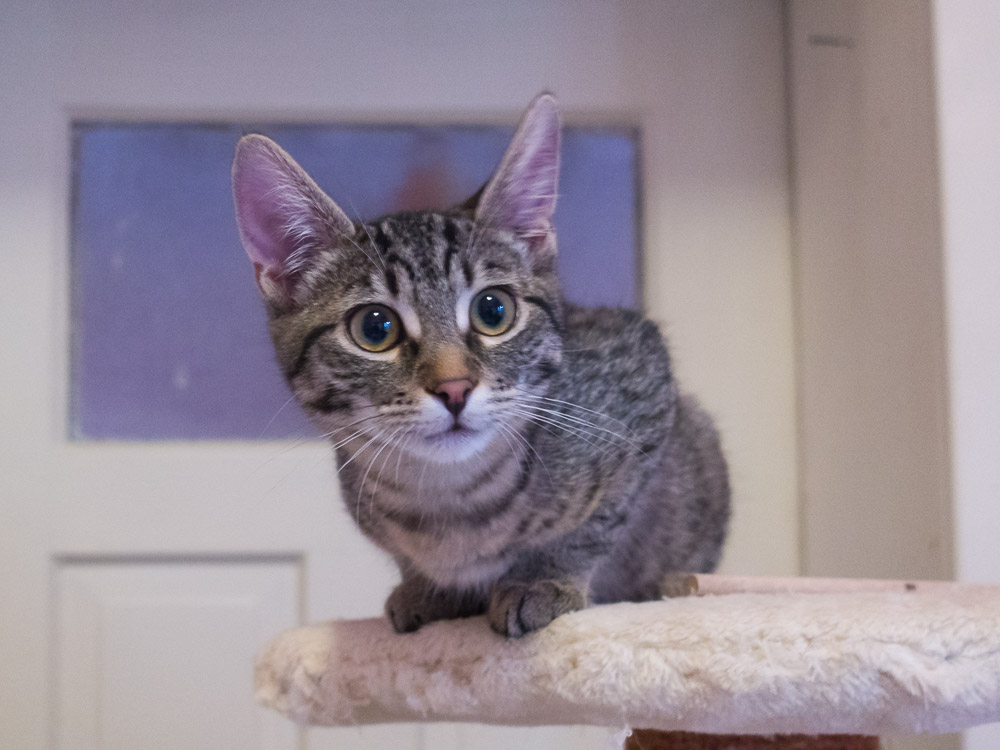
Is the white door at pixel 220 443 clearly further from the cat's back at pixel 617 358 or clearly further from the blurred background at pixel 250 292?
the cat's back at pixel 617 358

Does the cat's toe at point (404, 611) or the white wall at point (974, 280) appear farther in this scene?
the white wall at point (974, 280)

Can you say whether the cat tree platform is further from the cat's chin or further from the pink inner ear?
the pink inner ear

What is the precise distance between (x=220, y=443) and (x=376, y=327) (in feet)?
2.35

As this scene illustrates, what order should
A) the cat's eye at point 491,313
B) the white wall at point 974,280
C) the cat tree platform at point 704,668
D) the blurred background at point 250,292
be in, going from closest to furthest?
the cat tree platform at point 704,668 → the cat's eye at point 491,313 → the white wall at point 974,280 → the blurred background at point 250,292

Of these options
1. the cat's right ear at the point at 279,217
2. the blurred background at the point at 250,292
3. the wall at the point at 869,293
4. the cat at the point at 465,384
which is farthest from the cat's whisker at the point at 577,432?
the blurred background at the point at 250,292

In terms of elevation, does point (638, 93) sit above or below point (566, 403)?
above

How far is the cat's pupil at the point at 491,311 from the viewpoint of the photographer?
784mm

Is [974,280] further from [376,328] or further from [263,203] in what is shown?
[263,203]

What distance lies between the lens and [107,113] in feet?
4.50

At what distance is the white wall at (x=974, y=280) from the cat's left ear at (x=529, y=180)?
464mm

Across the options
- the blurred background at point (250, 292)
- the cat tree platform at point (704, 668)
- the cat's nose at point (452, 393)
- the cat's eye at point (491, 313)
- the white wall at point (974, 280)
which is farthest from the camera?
the blurred background at point (250, 292)

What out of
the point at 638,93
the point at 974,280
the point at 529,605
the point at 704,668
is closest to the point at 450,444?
the point at 529,605

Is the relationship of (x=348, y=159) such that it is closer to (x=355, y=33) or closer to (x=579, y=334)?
(x=355, y=33)

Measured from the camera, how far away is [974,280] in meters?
0.92
